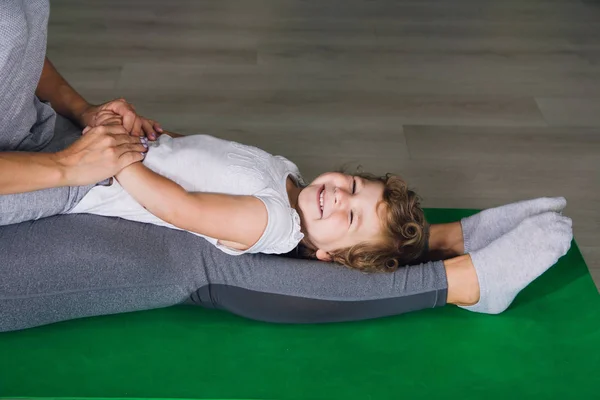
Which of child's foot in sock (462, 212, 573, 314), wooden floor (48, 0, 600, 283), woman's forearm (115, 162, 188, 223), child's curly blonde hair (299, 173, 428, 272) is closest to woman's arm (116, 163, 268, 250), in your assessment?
woman's forearm (115, 162, 188, 223)

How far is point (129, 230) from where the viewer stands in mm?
1745

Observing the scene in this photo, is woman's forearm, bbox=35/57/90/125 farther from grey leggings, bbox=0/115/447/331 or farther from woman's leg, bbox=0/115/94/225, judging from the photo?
grey leggings, bbox=0/115/447/331

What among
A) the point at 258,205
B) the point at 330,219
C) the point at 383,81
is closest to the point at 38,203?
the point at 258,205

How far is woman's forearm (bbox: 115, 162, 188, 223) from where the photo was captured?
5.26 ft

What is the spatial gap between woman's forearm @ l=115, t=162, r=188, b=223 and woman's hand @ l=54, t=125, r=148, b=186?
0.02 meters

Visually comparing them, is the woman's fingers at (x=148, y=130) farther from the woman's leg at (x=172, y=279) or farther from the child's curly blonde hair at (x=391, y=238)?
the child's curly blonde hair at (x=391, y=238)

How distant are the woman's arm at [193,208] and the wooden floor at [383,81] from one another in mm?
994

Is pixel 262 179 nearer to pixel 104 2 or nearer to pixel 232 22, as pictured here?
pixel 232 22

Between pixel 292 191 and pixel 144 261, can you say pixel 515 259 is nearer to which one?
pixel 292 191

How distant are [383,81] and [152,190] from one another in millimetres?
1765

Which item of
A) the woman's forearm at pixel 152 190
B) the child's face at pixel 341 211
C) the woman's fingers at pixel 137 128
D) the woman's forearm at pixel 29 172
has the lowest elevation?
the child's face at pixel 341 211

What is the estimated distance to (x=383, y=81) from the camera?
3158 mm

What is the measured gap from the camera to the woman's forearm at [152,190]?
160 centimetres

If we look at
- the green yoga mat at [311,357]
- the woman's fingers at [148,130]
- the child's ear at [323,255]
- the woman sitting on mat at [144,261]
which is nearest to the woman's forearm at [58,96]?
the woman sitting on mat at [144,261]
